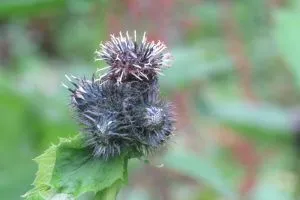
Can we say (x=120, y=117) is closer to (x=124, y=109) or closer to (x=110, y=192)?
(x=124, y=109)

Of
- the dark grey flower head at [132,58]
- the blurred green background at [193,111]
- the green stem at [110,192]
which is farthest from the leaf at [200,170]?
the green stem at [110,192]

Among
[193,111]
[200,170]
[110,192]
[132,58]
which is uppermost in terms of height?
[193,111]

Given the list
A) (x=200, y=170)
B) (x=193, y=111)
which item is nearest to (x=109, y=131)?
(x=200, y=170)

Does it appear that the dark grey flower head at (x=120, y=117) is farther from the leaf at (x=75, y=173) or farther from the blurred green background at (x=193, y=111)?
the blurred green background at (x=193, y=111)

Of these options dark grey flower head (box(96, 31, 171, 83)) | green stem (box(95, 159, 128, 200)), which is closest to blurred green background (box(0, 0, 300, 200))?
dark grey flower head (box(96, 31, 171, 83))

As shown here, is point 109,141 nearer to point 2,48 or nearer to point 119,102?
point 119,102

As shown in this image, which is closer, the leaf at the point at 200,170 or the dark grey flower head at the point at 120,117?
the dark grey flower head at the point at 120,117

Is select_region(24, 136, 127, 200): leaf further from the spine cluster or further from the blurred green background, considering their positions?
the blurred green background
